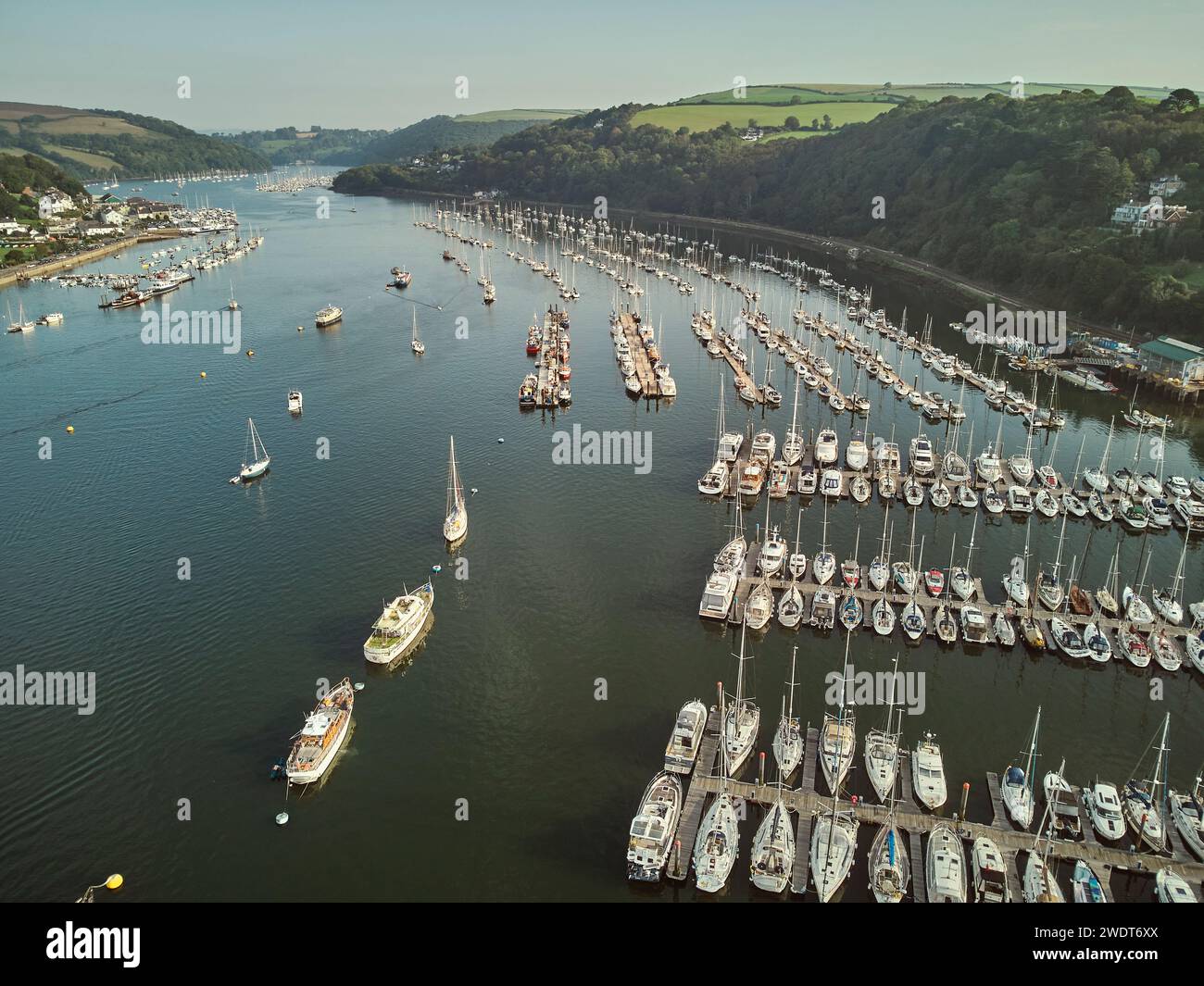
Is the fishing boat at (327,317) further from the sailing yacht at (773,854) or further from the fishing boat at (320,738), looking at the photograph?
the sailing yacht at (773,854)


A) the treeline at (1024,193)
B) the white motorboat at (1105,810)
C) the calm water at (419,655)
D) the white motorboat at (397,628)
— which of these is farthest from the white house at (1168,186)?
the white motorboat at (397,628)

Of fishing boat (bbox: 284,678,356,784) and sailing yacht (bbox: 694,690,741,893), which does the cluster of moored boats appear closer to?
sailing yacht (bbox: 694,690,741,893)

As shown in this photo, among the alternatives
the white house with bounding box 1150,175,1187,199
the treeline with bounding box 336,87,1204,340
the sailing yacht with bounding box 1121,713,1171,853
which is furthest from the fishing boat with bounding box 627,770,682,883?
A: the white house with bounding box 1150,175,1187,199

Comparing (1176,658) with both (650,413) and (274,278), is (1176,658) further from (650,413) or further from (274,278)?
(274,278)

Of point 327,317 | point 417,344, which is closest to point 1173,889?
point 417,344

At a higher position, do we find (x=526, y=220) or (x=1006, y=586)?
(x=526, y=220)

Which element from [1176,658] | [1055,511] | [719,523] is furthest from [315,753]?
[1055,511]
